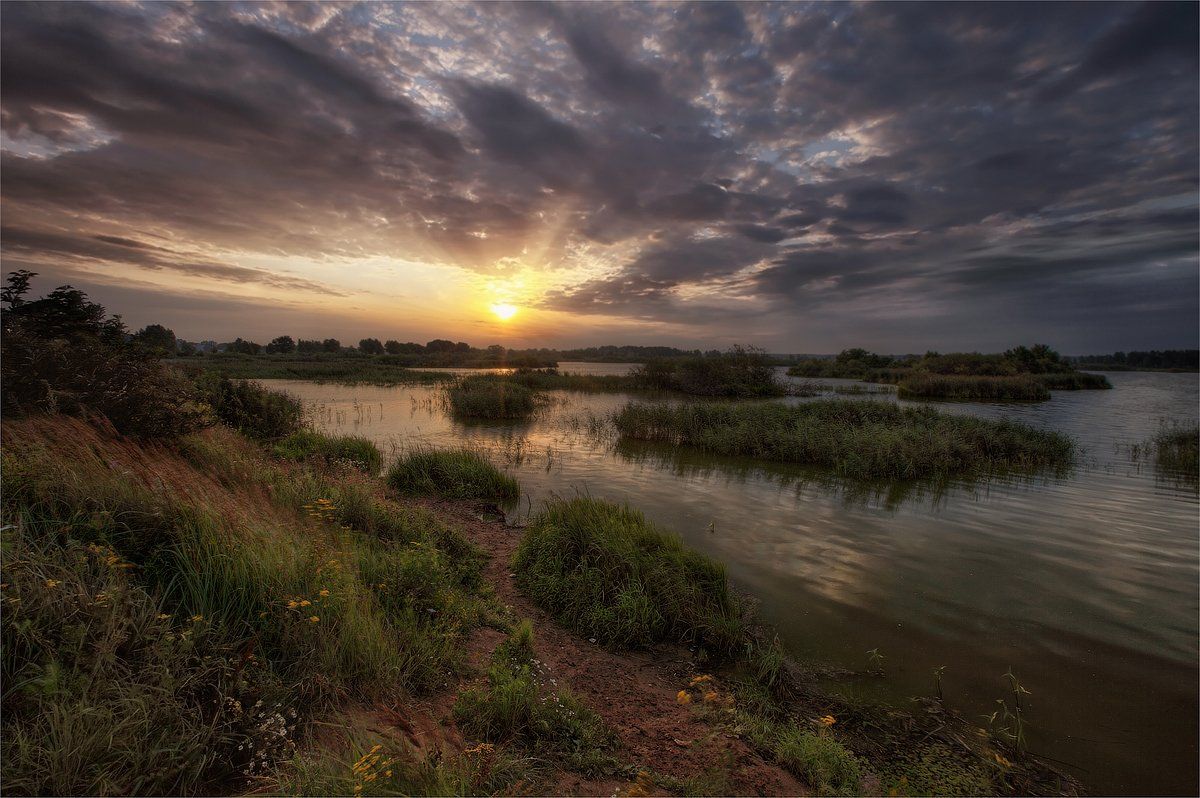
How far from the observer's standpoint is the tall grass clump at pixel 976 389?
1561 inches

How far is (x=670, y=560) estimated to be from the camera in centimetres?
740

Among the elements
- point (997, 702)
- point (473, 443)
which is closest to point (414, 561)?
point (997, 702)

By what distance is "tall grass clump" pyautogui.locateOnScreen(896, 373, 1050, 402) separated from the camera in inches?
1561

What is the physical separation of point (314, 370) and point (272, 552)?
5707 cm

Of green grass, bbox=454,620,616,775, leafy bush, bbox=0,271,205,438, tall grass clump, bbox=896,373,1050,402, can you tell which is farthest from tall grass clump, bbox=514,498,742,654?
tall grass clump, bbox=896,373,1050,402

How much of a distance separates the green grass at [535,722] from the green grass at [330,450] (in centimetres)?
986

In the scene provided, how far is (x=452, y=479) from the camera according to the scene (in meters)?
12.8

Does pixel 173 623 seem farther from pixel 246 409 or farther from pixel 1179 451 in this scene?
pixel 1179 451

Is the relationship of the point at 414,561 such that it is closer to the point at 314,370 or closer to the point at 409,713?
the point at 409,713

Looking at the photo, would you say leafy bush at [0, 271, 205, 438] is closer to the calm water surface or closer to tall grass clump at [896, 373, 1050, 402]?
the calm water surface

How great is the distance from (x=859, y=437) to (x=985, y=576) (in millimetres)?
9193

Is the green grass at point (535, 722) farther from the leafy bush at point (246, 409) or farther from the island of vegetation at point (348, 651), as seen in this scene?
the leafy bush at point (246, 409)

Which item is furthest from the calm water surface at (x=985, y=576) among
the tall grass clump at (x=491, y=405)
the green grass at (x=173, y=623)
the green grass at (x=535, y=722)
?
the tall grass clump at (x=491, y=405)

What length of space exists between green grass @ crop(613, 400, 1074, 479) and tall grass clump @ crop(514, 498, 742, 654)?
1095 centimetres
